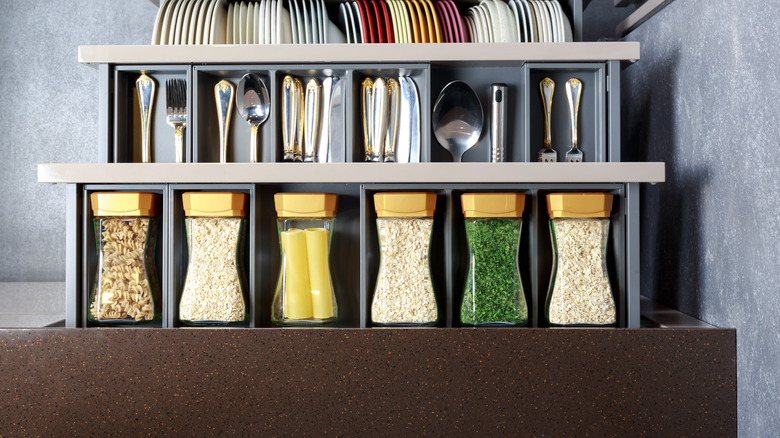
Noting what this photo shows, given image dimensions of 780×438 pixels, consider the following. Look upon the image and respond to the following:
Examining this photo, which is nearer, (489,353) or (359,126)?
(489,353)

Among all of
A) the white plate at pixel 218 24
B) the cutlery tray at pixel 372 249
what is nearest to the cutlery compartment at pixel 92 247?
the cutlery tray at pixel 372 249

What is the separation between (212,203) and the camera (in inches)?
38.6

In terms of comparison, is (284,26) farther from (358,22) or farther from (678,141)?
(678,141)

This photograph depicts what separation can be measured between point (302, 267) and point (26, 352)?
19.7 inches

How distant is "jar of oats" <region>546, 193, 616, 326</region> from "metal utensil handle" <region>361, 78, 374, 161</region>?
1.17 ft

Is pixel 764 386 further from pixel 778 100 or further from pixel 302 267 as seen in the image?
pixel 302 267

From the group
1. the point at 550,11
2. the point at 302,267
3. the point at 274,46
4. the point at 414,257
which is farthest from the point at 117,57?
the point at 550,11

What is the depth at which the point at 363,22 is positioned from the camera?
1116mm

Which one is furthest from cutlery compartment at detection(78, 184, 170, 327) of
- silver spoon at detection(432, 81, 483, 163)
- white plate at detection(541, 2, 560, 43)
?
white plate at detection(541, 2, 560, 43)

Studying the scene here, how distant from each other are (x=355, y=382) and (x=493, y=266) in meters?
0.32

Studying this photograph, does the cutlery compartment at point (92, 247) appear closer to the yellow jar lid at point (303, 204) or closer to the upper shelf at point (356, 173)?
the upper shelf at point (356, 173)

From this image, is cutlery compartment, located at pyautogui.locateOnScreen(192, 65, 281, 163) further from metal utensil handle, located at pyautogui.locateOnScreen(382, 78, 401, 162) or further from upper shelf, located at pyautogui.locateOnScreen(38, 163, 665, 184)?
metal utensil handle, located at pyautogui.locateOnScreen(382, 78, 401, 162)

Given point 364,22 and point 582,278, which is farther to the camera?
point 364,22

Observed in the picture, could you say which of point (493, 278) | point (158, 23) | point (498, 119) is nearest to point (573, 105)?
point (498, 119)
